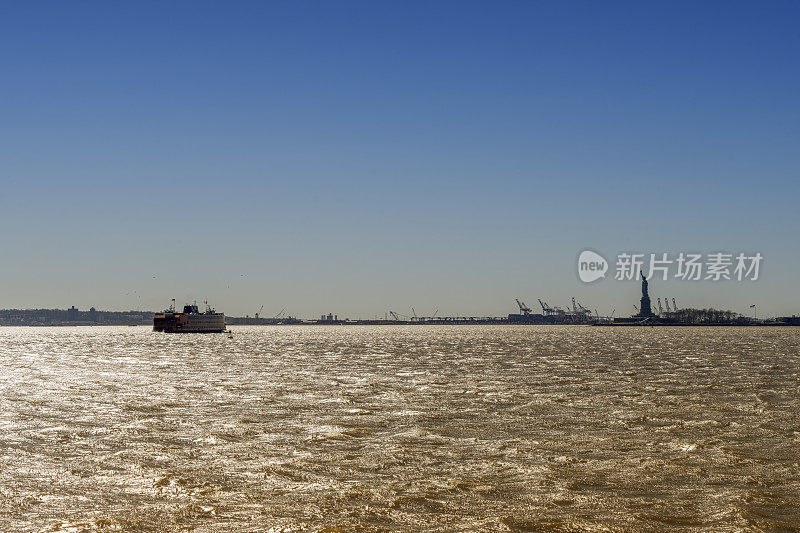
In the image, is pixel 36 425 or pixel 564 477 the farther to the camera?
pixel 36 425

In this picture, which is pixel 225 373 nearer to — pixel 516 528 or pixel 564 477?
pixel 564 477

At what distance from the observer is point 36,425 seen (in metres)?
27.8

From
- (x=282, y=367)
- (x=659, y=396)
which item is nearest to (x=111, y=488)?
(x=659, y=396)

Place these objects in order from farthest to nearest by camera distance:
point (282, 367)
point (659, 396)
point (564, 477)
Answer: point (282, 367)
point (659, 396)
point (564, 477)

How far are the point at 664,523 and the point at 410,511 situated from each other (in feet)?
15.5

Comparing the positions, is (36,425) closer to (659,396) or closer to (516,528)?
(516,528)

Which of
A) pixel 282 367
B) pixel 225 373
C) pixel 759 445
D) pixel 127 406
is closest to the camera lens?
pixel 759 445

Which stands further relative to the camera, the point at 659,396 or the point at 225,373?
the point at 225,373

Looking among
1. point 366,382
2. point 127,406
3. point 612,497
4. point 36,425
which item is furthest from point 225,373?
point 612,497

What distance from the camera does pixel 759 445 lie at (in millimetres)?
23250

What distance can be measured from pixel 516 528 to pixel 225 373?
45158mm

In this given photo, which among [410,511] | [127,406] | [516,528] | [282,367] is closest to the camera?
[516,528]

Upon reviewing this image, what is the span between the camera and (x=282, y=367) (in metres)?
64.2

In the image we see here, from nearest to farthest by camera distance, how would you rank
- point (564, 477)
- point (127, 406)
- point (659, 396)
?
1. point (564, 477)
2. point (127, 406)
3. point (659, 396)
